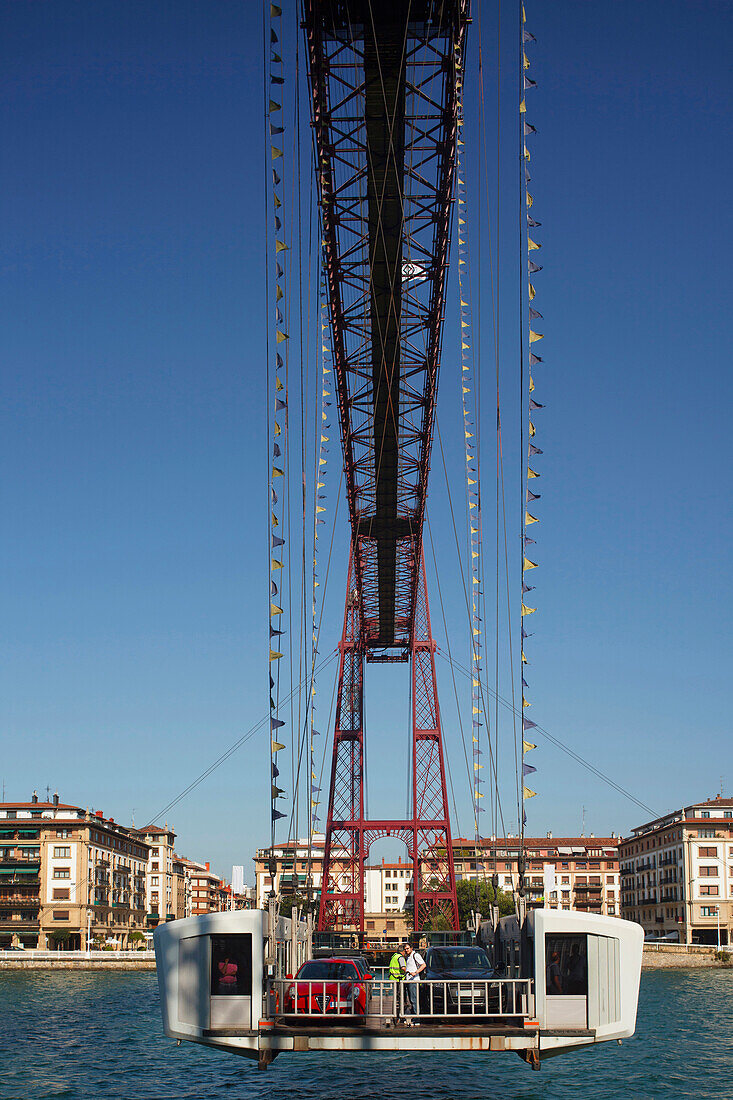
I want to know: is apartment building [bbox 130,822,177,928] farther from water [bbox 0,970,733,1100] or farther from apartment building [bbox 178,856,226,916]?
water [bbox 0,970,733,1100]

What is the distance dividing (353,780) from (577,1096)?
34.3 m

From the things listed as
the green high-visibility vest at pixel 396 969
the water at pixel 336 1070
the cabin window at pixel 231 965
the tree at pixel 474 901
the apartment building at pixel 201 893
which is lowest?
the apartment building at pixel 201 893

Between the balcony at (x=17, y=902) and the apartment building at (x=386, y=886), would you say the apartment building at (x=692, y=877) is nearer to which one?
the apartment building at (x=386, y=886)

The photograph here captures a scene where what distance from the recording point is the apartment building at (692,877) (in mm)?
91750

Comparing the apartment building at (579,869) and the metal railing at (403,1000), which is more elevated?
the metal railing at (403,1000)

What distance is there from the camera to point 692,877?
9325 cm

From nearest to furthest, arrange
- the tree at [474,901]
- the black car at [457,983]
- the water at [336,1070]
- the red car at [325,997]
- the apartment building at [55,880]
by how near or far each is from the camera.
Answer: the black car at [457,983] < the red car at [325,997] < the water at [336,1070] < the tree at [474,901] < the apartment building at [55,880]

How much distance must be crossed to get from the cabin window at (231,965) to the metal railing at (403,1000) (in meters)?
0.42

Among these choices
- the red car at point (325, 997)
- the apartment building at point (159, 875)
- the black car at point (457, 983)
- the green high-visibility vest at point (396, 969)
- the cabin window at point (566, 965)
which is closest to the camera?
the cabin window at point (566, 965)

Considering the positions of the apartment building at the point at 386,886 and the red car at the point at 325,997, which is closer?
the red car at the point at 325,997

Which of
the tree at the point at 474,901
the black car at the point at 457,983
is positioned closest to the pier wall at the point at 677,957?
the tree at the point at 474,901

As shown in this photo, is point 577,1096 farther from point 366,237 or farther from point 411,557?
point 411,557

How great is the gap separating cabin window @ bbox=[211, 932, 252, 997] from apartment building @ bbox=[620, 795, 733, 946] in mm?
84800

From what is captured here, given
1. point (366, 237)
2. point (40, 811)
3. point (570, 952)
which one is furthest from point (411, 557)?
point (40, 811)
